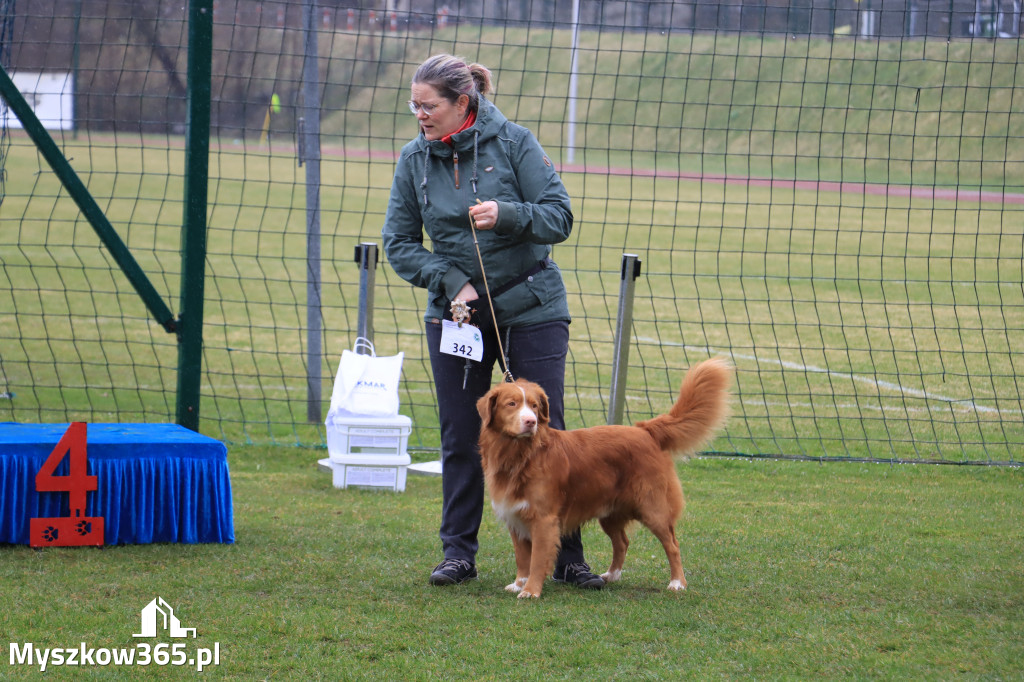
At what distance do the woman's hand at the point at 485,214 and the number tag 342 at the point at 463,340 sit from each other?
0.43 m

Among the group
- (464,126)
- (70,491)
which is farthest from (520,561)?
(70,491)

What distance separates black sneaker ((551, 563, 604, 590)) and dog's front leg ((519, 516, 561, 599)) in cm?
30

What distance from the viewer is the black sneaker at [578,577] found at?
4355 millimetres

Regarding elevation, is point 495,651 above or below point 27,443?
below

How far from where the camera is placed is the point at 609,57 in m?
38.8

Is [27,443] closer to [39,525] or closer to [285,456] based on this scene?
[39,525]

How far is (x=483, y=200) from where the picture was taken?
13.8 feet

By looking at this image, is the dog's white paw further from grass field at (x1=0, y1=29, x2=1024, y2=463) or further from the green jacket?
grass field at (x1=0, y1=29, x2=1024, y2=463)

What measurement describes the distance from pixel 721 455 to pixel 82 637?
4411 millimetres

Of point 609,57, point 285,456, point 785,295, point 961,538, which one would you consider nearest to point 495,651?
point 961,538

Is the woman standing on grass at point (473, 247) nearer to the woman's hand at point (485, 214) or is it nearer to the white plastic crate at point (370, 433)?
the woman's hand at point (485, 214)

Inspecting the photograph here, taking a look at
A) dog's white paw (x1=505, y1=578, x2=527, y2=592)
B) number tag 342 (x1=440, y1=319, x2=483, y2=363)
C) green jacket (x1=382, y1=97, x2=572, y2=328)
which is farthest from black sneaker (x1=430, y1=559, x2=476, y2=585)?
green jacket (x1=382, y1=97, x2=572, y2=328)

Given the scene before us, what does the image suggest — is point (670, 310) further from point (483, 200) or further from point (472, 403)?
point (483, 200)

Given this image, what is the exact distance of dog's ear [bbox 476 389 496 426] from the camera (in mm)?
4023
